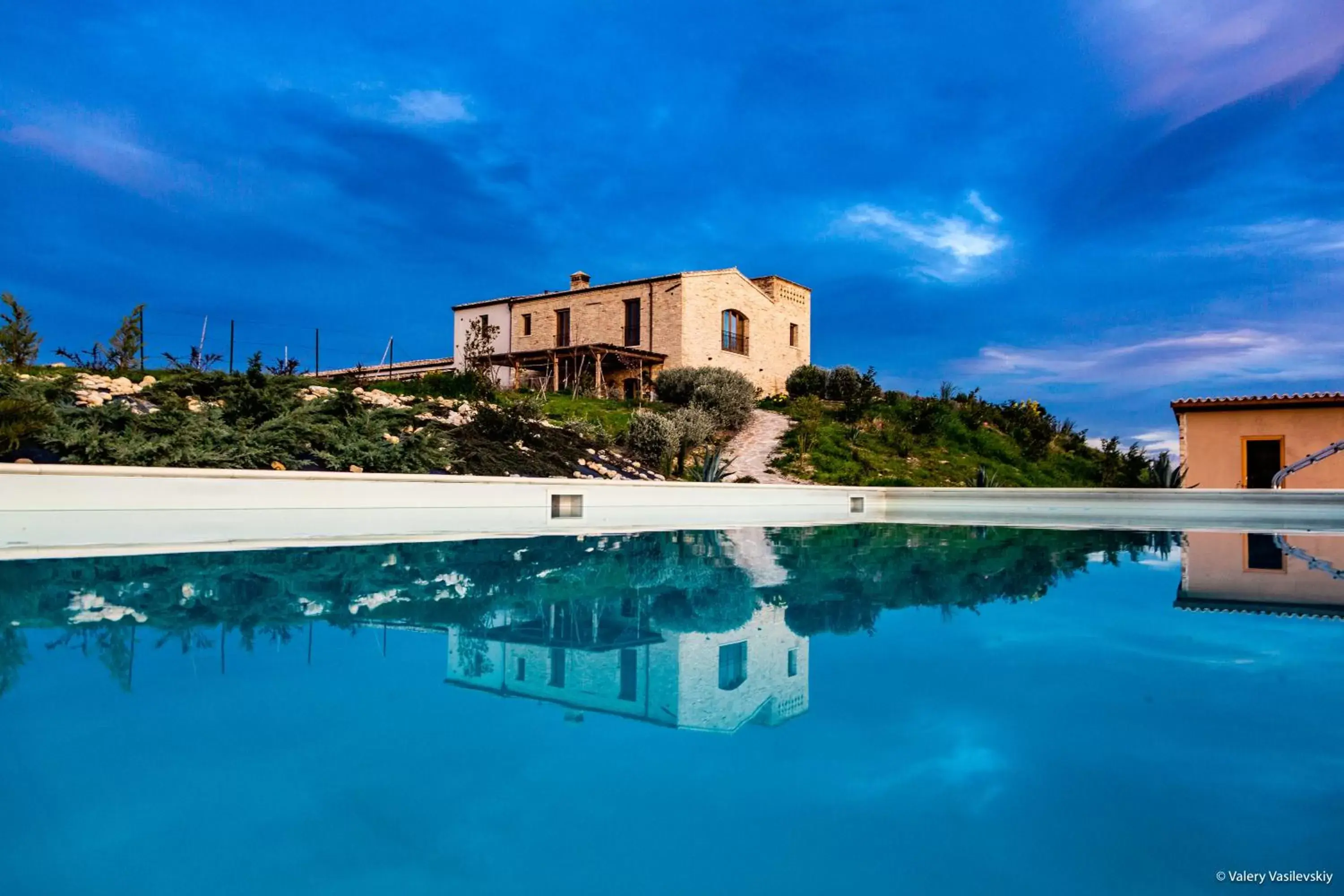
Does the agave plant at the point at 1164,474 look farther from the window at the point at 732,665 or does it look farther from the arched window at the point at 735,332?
the arched window at the point at 735,332

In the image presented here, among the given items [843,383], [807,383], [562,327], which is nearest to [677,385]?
[843,383]

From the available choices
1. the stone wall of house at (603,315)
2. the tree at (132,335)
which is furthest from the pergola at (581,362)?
the tree at (132,335)

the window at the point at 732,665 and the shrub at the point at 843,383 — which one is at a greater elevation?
the shrub at the point at 843,383

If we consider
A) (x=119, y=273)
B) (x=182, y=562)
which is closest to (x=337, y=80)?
(x=182, y=562)

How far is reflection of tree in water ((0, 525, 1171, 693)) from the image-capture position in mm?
3152

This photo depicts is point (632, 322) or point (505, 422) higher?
point (632, 322)

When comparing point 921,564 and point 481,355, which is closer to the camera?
point 921,564

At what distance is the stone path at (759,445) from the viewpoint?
18031 millimetres

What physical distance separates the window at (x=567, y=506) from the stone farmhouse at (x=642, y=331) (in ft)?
54.4

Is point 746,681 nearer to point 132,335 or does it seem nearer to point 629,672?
point 629,672

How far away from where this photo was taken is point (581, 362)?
92.0ft

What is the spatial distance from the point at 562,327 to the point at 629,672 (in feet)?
98.2

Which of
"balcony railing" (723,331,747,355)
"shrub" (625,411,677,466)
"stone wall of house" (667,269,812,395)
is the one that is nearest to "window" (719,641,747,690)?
"shrub" (625,411,677,466)

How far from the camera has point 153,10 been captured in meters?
11.0
